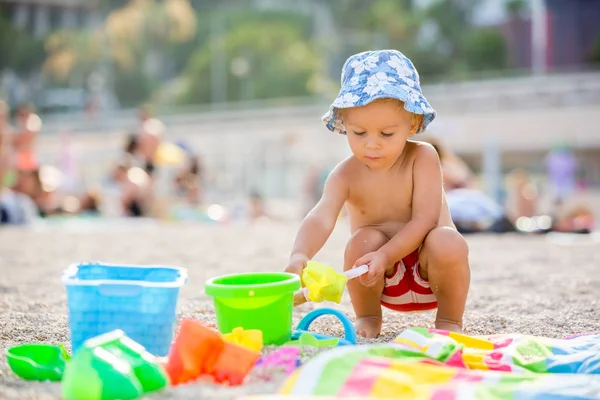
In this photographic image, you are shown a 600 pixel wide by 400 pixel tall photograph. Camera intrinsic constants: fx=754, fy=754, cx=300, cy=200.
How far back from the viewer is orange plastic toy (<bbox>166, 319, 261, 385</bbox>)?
2045 millimetres

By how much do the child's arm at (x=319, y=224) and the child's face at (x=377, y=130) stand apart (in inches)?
7.0

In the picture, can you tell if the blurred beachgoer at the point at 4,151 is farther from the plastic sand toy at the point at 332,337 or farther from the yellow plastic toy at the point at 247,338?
the yellow plastic toy at the point at 247,338

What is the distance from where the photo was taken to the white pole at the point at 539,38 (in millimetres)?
34500

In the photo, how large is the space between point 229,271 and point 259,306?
269 centimetres

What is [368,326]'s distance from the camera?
293 centimetres

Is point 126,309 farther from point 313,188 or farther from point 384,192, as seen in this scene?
point 313,188

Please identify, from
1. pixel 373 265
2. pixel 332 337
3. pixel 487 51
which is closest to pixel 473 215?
pixel 373 265

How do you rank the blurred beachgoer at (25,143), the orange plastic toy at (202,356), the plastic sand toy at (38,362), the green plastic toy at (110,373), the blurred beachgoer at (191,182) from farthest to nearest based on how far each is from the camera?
the blurred beachgoer at (191,182) < the blurred beachgoer at (25,143) < the plastic sand toy at (38,362) < the orange plastic toy at (202,356) < the green plastic toy at (110,373)

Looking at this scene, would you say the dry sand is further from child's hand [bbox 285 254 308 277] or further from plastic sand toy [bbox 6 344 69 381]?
child's hand [bbox 285 254 308 277]

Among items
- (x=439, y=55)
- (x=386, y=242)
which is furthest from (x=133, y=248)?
(x=439, y=55)

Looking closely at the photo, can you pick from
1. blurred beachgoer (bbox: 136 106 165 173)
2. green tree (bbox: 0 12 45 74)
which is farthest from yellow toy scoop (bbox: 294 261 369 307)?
green tree (bbox: 0 12 45 74)

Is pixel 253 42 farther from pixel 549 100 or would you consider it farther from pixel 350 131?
pixel 350 131

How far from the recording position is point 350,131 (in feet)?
9.25

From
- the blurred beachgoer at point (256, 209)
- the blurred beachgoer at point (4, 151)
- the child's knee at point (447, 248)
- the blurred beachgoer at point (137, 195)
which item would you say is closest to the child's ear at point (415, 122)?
the child's knee at point (447, 248)
